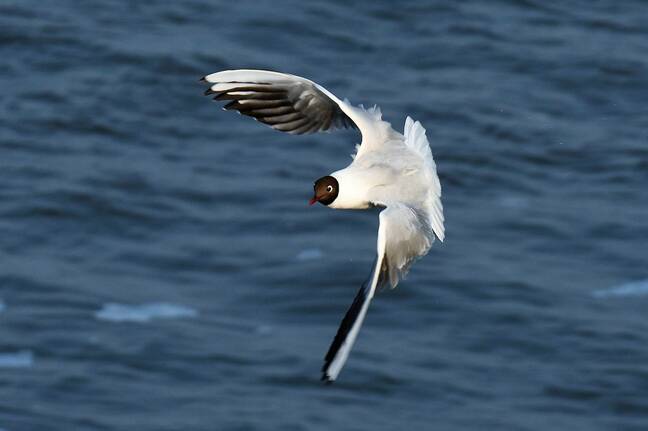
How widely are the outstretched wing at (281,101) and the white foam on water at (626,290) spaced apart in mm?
6618

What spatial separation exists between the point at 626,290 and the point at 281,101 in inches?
274

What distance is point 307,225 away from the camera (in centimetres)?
1453

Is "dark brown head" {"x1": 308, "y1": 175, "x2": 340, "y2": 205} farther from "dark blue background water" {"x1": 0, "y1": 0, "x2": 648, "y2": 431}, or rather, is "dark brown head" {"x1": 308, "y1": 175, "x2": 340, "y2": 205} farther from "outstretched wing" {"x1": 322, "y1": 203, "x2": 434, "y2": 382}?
"dark blue background water" {"x1": 0, "y1": 0, "x2": 648, "y2": 431}

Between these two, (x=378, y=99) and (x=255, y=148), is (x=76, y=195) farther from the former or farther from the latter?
(x=378, y=99)

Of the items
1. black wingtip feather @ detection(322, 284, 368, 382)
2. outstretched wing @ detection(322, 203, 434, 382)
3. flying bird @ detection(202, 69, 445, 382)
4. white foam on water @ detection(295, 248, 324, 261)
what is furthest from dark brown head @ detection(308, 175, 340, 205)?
white foam on water @ detection(295, 248, 324, 261)

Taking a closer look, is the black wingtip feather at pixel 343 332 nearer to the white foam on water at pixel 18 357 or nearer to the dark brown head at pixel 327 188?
the dark brown head at pixel 327 188

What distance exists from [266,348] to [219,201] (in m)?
2.05

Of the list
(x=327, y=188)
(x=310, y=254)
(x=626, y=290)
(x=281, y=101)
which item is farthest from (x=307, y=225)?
(x=327, y=188)

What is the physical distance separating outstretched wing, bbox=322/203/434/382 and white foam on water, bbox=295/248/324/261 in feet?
23.9

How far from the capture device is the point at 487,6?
18.1 meters

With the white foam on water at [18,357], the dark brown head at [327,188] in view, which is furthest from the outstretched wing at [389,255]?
the white foam on water at [18,357]

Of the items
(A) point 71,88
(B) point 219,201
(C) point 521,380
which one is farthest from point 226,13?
(C) point 521,380

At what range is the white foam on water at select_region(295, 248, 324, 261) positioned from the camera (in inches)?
558

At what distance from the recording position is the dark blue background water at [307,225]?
42.2ft
